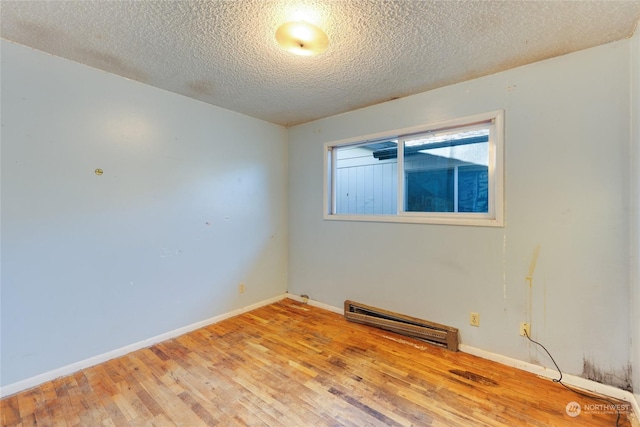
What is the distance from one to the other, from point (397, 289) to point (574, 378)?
1.36 meters

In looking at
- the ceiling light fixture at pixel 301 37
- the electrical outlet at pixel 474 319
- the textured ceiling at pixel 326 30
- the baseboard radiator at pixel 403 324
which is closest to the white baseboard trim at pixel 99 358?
the baseboard radiator at pixel 403 324

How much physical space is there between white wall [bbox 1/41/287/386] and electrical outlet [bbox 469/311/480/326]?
2.35m

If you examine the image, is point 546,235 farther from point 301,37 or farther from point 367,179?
point 301,37

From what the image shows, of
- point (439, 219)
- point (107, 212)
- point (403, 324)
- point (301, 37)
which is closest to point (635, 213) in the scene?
point (439, 219)

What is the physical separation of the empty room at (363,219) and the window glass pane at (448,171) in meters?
0.02

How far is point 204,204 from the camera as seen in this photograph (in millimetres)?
2891

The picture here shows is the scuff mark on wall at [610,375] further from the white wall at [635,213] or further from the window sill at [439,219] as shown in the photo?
the window sill at [439,219]

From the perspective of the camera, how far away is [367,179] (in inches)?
129

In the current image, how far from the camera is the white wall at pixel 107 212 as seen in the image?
188 centimetres

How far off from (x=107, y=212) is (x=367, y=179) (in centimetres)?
252

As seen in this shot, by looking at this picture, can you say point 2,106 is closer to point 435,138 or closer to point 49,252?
→ point 49,252

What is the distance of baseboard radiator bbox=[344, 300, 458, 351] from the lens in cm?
241

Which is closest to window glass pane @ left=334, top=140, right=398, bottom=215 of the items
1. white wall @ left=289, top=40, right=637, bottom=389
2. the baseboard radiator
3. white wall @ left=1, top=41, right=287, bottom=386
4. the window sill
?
the window sill

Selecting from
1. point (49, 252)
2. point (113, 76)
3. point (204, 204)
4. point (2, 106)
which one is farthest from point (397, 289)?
point (2, 106)
